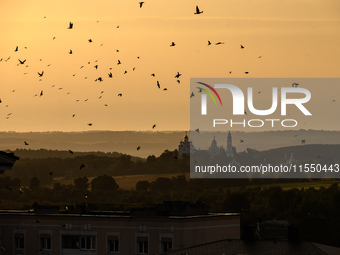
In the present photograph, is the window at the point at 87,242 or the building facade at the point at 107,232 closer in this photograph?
the building facade at the point at 107,232

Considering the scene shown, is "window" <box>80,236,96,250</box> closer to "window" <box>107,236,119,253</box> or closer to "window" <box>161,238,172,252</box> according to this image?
"window" <box>107,236,119,253</box>

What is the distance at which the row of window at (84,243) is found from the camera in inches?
3524

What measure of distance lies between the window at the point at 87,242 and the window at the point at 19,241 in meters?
6.12

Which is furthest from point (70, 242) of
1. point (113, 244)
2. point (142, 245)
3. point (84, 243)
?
point (142, 245)

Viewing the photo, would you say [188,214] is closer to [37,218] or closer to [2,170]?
[37,218]

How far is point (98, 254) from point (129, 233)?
5545 mm

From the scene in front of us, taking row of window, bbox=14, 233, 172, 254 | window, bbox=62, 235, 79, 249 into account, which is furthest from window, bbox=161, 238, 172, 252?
window, bbox=62, 235, 79, 249

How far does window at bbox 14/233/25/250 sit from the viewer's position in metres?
97.3

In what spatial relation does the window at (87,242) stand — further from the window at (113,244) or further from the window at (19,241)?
the window at (19,241)

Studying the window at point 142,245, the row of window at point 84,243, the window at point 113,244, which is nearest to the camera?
the row of window at point 84,243

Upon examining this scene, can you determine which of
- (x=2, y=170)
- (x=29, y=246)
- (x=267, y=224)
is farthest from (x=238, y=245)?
(x=267, y=224)

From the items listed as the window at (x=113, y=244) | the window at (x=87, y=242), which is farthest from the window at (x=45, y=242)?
the window at (x=113, y=244)

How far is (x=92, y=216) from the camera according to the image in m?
93.9

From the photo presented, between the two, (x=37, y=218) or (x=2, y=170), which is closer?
(x=2, y=170)
